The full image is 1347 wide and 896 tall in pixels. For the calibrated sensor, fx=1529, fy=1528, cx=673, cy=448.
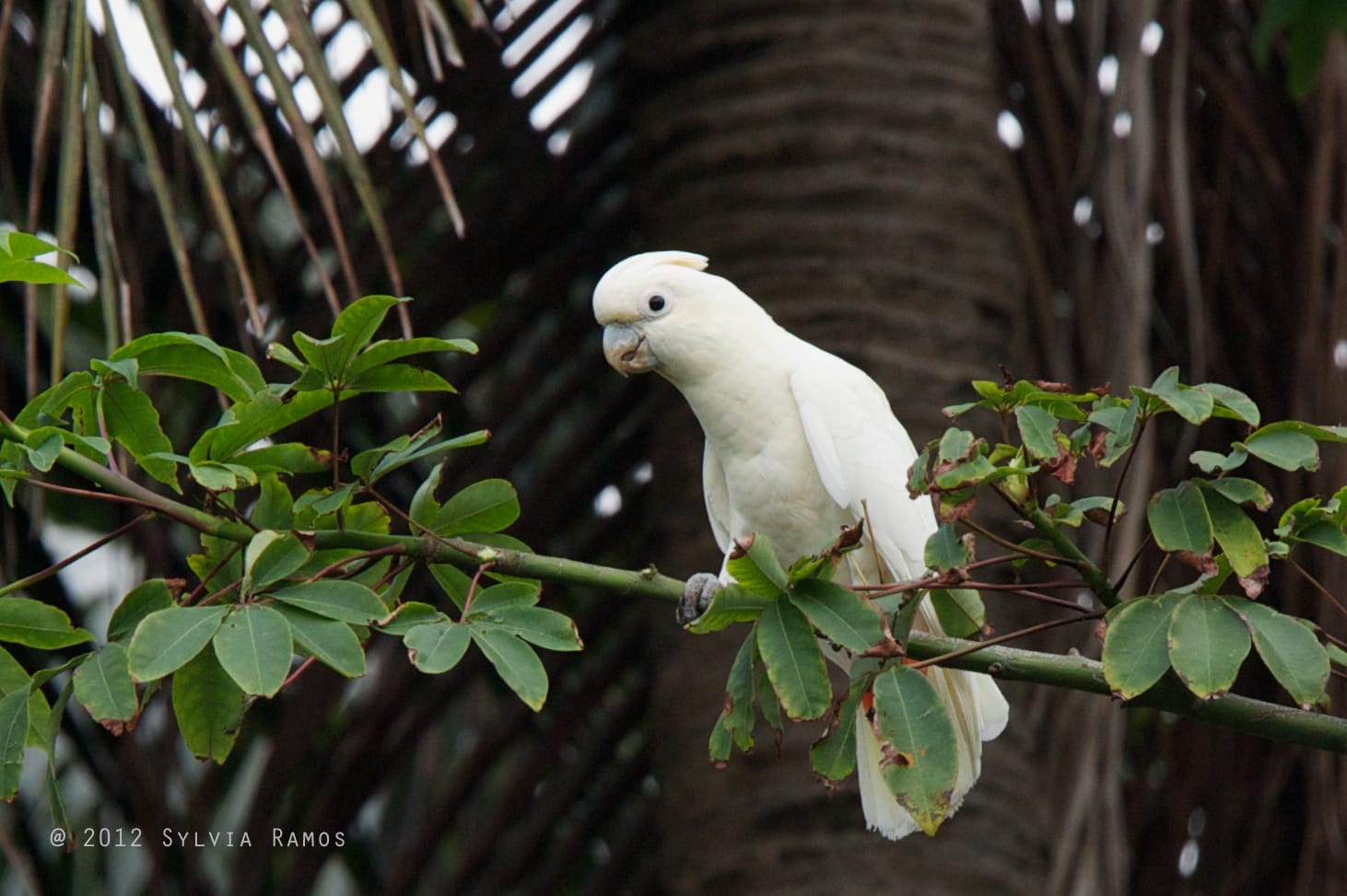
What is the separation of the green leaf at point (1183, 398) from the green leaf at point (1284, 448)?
0.05m

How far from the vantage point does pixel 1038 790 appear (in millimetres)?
2520

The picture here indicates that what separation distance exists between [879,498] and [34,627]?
3.41ft

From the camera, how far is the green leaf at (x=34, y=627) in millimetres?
1265

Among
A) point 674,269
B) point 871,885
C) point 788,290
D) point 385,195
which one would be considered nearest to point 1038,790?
point 871,885

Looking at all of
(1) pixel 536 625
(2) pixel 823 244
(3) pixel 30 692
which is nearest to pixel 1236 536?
(1) pixel 536 625

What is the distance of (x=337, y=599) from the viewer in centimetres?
120

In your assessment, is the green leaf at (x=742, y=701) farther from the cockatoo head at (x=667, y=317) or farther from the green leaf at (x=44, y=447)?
the cockatoo head at (x=667, y=317)

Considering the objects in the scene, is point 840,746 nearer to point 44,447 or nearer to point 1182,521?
point 1182,521

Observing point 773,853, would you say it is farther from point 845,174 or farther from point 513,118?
point 513,118

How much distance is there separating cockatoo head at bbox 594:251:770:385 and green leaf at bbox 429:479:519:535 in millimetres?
614

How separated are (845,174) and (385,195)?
2.75 ft

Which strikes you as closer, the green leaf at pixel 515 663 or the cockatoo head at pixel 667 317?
the green leaf at pixel 515 663

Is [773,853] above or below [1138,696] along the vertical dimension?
below

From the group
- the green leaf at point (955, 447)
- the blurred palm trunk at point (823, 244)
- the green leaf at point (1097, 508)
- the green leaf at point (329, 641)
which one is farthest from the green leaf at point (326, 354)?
the blurred palm trunk at point (823, 244)
